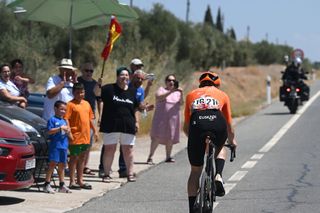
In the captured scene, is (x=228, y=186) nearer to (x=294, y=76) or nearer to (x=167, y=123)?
(x=167, y=123)

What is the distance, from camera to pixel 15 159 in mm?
10453

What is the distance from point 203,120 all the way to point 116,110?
13.4 feet

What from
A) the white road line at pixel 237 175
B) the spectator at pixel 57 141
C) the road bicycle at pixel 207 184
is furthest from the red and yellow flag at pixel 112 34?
the road bicycle at pixel 207 184

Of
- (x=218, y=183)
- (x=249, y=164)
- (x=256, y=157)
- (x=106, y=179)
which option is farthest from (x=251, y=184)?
(x=256, y=157)

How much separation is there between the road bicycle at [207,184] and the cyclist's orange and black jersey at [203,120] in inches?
3.5

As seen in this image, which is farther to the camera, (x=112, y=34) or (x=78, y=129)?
(x=112, y=34)

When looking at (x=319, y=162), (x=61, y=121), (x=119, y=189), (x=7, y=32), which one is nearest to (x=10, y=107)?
(x=61, y=121)

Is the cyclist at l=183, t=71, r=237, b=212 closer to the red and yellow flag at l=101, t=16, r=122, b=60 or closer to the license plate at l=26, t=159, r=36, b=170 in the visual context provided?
the license plate at l=26, t=159, r=36, b=170

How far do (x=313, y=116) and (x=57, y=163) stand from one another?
716 inches

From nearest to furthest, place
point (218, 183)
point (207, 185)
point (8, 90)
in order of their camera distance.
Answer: point (207, 185) → point (218, 183) → point (8, 90)

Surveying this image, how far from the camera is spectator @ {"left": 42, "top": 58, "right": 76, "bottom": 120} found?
12.9 meters

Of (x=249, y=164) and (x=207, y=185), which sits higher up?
(x=207, y=185)

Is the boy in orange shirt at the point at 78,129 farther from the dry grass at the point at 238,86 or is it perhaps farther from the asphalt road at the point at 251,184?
the dry grass at the point at 238,86

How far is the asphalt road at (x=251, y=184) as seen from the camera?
10.9m
